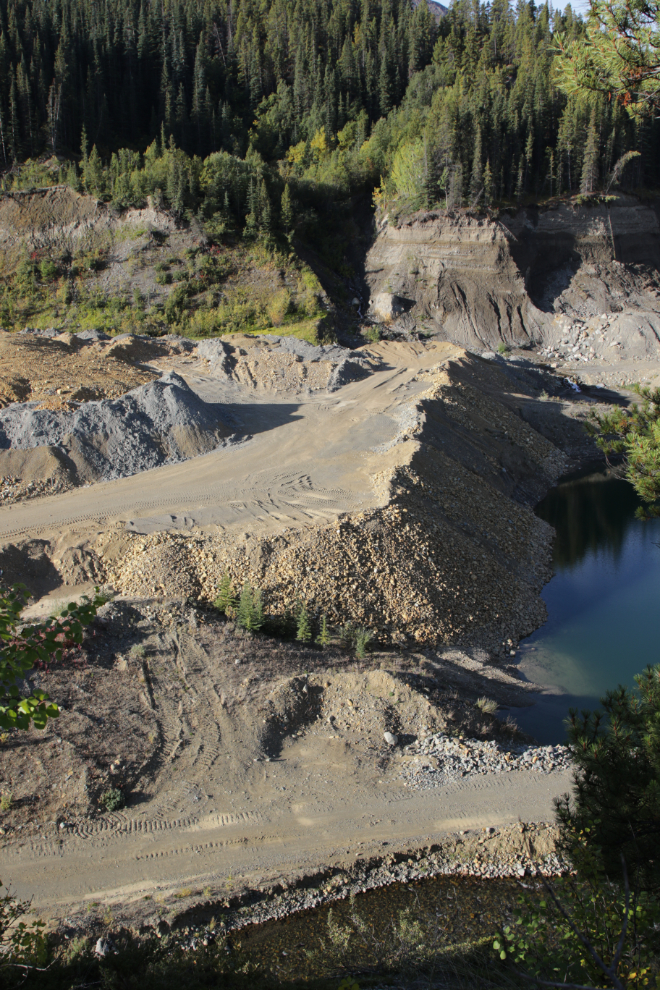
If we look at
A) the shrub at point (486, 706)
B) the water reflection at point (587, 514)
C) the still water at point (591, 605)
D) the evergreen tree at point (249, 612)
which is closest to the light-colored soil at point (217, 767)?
the shrub at point (486, 706)

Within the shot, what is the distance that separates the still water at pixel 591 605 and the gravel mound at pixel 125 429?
38.3ft

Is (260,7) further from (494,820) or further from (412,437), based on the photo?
(494,820)

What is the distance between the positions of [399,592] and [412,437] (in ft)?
22.3

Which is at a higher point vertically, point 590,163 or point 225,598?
point 590,163

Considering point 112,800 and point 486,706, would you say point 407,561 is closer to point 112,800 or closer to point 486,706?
point 486,706

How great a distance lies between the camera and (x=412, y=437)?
73.8 ft

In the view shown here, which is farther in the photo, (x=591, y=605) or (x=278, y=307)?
(x=278, y=307)

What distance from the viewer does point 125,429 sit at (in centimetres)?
2078

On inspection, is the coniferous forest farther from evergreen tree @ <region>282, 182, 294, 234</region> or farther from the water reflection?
the water reflection

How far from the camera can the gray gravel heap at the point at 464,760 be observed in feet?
42.0

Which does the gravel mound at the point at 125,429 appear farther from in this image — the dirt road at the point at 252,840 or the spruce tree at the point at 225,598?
the dirt road at the point at 252,840

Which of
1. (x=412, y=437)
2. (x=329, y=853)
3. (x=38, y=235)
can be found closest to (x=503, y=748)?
(x=329, y=853)

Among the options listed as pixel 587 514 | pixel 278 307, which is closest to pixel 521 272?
pixel 278 307

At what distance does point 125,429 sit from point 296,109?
52705mm
